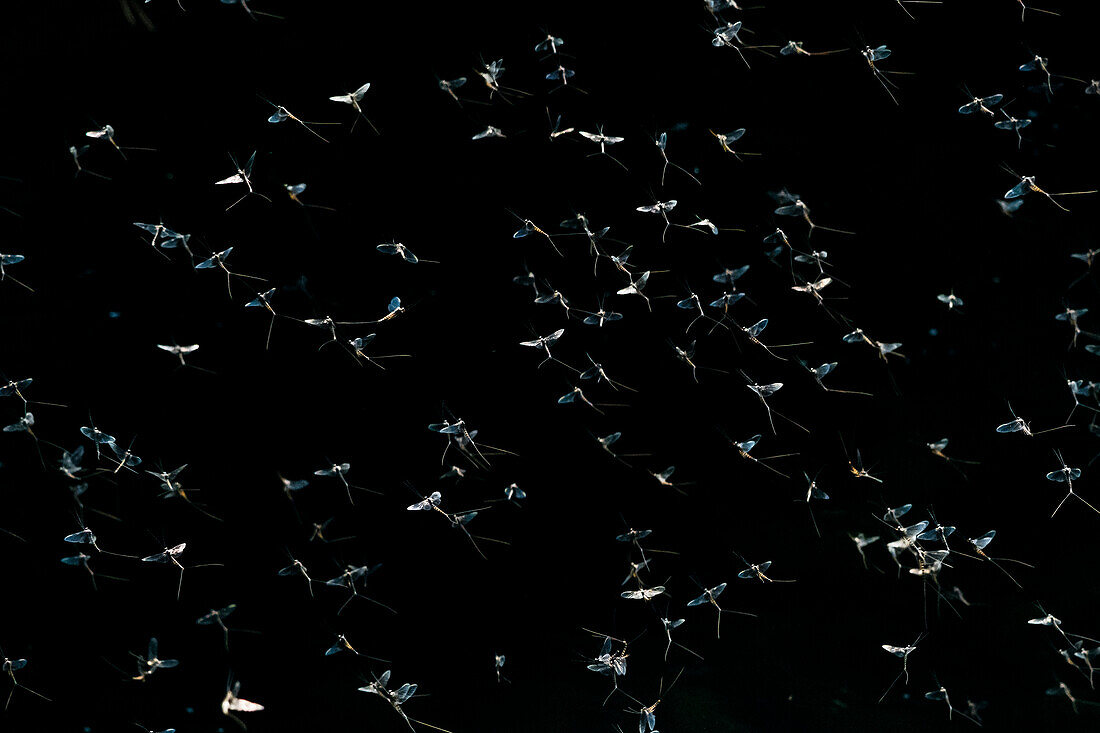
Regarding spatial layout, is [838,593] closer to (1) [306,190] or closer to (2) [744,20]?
(2) [744,20]

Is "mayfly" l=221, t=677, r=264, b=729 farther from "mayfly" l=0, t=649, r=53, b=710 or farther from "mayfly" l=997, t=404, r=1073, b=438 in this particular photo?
"mayfly" l=997, t=404, r=1073, b=438

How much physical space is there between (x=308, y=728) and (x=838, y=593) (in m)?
0.66

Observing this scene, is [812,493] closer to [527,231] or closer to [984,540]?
[984,540]

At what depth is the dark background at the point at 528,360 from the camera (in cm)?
87

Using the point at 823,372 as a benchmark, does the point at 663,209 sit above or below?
above

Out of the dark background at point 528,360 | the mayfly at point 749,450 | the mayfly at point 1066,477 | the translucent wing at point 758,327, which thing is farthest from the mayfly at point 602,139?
the mayfly at point 1066,477

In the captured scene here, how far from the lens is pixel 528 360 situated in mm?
917

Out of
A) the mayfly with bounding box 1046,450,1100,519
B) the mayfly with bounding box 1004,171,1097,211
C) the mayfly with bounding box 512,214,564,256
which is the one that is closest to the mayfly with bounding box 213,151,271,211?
the mayfly with bounding box 512,214,564,256

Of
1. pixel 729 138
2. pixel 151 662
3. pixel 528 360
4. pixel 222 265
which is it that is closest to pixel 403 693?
pixel 151 662

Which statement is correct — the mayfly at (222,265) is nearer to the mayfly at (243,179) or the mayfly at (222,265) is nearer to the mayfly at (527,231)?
the mayfly at (243,179)

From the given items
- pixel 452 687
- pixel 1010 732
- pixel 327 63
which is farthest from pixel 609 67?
pixel 1010 732

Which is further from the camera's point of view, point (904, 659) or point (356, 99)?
point (904, 659)

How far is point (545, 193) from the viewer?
2.97 ft

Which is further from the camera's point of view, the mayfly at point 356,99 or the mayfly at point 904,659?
the mayfly at point 904,659
